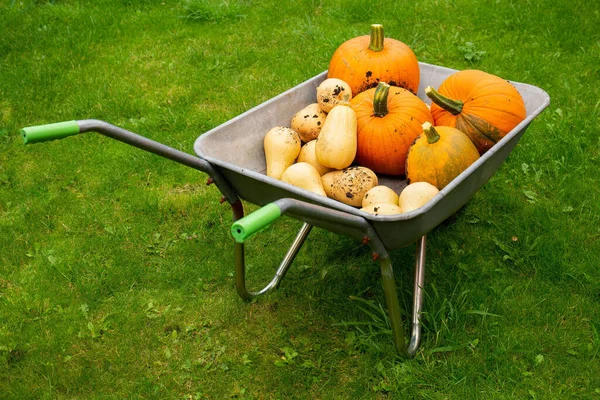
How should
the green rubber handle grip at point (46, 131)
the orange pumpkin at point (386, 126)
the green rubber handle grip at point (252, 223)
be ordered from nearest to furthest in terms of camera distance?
the green rubber handle grip at point (252, 223) < the green rubber handle grip at point (46, 131) < the orange pumpkin at point (386, 126)

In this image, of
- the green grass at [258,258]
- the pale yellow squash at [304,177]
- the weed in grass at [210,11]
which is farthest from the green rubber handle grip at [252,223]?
the weed in grass at [210,11]

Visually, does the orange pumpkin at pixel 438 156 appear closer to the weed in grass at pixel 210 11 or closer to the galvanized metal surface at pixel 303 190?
the galvanized metal surface at pixel 303 190

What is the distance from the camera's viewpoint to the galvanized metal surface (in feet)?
5.99

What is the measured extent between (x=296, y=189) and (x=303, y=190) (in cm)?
2

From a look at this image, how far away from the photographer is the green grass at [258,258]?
2.44 meters

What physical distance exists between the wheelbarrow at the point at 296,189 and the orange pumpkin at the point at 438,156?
83 millimetres

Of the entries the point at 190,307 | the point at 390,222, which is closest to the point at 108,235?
the point at 190,307

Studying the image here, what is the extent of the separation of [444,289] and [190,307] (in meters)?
1.08

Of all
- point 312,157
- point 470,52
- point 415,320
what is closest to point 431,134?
point 312,157

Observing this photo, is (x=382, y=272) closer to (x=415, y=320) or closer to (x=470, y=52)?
(x=415, y=320)

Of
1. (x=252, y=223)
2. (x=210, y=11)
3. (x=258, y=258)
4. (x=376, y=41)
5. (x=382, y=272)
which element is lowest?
(x=258, y=258)

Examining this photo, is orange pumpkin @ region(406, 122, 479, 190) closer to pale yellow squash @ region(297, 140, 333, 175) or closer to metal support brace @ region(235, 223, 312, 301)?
pale yellow squash @ region(297, 140, 333, 175)

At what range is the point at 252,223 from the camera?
1374 mm

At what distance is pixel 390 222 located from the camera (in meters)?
1.78
